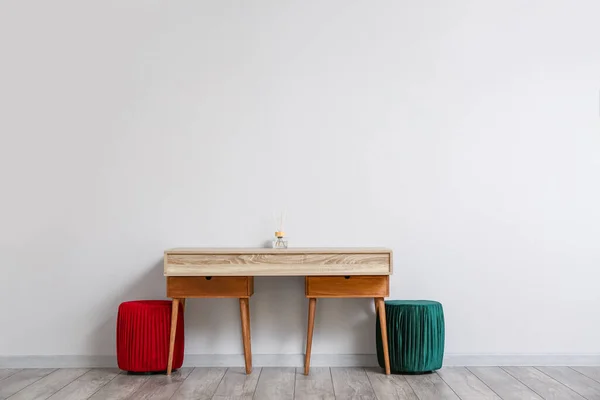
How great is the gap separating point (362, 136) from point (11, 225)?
7.38 feet

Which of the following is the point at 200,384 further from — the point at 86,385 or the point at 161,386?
the point at 86,385

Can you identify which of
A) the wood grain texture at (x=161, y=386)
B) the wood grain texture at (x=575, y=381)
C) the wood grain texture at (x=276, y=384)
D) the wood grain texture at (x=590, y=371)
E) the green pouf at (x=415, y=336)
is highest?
the green pouf at (x=415, y=336)

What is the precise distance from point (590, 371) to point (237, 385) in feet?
6.80

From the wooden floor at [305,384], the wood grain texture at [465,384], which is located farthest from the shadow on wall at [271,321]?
the wood grain texture at [465,384]

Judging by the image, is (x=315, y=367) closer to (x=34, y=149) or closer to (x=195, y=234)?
(x=195, y=234)

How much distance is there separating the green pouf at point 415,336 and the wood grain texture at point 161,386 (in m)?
1.21

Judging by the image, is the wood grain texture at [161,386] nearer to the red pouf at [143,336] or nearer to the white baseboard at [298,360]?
the red pouf at [143,336]

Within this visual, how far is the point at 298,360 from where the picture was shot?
4.34 m

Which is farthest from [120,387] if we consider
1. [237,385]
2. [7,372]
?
[7,372]

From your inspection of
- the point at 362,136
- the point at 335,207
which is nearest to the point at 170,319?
the point at 335,207

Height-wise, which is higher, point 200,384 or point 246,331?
point 246,331

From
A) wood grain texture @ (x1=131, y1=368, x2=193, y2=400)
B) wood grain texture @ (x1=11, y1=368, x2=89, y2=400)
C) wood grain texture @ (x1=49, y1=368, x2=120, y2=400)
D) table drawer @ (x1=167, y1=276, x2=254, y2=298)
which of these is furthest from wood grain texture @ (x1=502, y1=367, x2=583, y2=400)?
wood grain texture @ (x1=11, y1=368, x2=89, y2=400)

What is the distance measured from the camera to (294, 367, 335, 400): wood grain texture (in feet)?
11.8

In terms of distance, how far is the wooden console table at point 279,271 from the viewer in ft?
13.0
